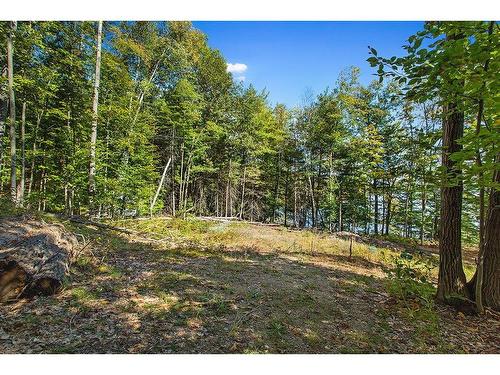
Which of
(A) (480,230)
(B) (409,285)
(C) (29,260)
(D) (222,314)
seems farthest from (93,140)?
(A) (480,230)

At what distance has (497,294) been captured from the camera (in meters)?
4.39

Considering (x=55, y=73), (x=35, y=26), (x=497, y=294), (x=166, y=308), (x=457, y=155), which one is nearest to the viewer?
(x=457, y=155)

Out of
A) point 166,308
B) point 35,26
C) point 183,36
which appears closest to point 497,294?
point 166,308

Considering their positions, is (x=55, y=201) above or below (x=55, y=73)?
below

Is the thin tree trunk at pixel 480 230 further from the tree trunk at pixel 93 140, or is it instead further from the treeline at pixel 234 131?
the tree trunk at pixel 93 140

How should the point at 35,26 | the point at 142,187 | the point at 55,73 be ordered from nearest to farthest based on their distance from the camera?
the point at 35,26
the point at 55,73
the point at 142,187

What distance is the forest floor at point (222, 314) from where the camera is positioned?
9.62 feet

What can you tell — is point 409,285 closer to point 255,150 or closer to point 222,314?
point 222,314

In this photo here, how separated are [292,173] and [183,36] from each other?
14.3m

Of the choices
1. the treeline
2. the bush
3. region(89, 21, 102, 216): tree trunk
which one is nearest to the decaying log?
the treeline

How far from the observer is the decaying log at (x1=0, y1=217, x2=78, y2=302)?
3490 mm

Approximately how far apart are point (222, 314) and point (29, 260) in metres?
2.88
